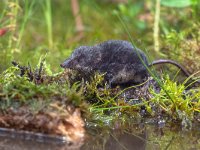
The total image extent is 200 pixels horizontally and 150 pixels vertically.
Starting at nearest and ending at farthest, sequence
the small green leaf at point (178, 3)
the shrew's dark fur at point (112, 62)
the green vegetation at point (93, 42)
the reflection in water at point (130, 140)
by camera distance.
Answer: the reflection in water at point (130, 140)
the green vegetation at point (93, 42)
the shrew's dark fur at point (112, 62)
the small green leaf at point (178, 3)

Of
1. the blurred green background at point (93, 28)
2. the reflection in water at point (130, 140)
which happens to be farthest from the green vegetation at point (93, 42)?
the reflection in water at point (130, 140)

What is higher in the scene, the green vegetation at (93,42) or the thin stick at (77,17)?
the thin stick at (77,17)

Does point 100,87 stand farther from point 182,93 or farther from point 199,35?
point 199,35

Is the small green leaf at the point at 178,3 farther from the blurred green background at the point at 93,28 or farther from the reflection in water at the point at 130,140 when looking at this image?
the reflection in water at the point at 130,140

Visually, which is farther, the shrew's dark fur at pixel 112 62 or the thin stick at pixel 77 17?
the thin stick at pixel 77 17

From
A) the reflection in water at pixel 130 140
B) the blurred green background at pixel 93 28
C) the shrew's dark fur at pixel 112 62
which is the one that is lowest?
the reflection in water at pixel 130 140

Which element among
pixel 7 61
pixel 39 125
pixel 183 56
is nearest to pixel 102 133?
pixel 39 125

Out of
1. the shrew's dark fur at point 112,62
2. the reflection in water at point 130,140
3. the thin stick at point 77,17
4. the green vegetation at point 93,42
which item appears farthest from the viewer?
the thin stick at point 77,17
